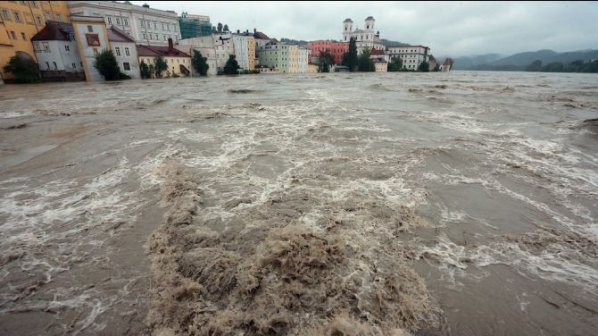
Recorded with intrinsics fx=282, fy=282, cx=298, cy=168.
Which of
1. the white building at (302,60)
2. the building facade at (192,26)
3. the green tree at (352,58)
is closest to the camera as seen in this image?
the white building at (302,60)

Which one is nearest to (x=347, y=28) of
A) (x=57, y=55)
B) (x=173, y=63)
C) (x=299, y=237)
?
(x=173, y=63)

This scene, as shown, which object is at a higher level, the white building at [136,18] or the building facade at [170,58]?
the white building at [136,18]

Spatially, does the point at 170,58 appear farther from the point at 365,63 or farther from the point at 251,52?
the point at 365,63

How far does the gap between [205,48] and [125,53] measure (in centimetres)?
2431

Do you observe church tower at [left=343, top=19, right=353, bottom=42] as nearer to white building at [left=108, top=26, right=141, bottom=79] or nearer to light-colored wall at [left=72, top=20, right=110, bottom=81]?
white building at [left=108, top=26, right=141, bottom=79]

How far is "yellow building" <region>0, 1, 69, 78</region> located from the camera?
40156mm

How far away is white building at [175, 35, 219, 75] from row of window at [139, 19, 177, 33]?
327 inches

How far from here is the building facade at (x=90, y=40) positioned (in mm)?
47312

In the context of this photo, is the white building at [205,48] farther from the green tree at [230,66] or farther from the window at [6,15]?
the window at [6,15]

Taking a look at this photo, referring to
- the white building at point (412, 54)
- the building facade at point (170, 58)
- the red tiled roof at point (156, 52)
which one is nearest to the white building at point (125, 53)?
the building facade at point (170, 58)

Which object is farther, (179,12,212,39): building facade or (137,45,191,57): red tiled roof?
(179,12,212,39): building facade

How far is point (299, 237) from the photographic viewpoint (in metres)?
6.06

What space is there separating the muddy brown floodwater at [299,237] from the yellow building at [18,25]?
4210 centimetres

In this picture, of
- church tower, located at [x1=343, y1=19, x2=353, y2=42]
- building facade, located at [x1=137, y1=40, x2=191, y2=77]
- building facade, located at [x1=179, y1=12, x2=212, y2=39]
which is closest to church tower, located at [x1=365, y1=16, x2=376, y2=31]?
church tower, located at [x1=343, y1=19, x2=353, y2=42]
